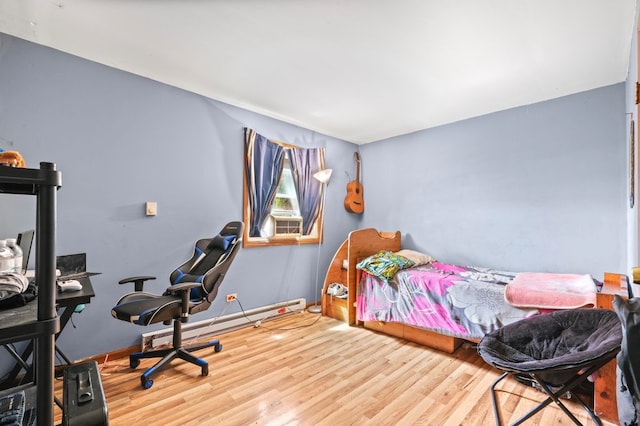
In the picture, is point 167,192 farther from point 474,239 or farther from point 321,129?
point 474,239

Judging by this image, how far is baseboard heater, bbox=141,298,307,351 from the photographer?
247cm

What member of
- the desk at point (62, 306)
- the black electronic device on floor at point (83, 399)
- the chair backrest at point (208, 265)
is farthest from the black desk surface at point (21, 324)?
the chair backrest at point (208, 265)

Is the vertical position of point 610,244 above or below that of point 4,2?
below

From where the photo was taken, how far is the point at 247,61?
225cm

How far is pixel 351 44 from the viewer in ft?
6.63

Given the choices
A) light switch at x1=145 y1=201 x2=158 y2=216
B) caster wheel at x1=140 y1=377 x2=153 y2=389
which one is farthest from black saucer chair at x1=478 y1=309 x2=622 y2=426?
light switch at x1=145 y1=201 x2=158 y2=216

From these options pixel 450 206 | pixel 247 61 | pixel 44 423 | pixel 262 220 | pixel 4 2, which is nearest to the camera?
pixel 44 423

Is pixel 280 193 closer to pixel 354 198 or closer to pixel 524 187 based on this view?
pixel 354 198

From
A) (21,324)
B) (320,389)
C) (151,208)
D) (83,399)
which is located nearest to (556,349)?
(320,389)

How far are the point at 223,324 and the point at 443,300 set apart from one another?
2.06 m

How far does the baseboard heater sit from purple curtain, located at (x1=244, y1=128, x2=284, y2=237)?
2.76ft

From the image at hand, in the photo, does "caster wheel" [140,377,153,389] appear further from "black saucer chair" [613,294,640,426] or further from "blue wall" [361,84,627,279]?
"blue wall" [361,84,627,279]

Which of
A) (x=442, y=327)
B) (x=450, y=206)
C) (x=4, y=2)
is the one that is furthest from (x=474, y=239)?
(x=4, y=2)

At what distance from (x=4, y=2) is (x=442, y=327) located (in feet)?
11.9
